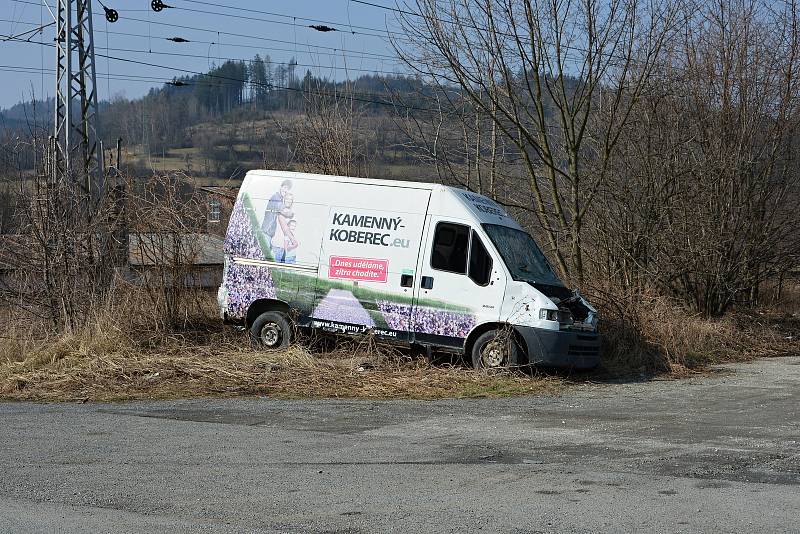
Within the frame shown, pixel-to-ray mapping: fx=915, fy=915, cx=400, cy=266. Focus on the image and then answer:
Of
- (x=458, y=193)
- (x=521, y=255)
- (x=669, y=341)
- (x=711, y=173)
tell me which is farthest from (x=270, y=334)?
(x=711, y=173)

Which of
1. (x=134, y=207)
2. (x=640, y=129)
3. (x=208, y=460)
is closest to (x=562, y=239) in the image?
(x=640, y=129)

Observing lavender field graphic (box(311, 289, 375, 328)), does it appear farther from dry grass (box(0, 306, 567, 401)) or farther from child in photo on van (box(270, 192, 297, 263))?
child in photo on van (box(270, 192, 297, 263))

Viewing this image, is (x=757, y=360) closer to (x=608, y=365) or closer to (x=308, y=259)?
(x=608, y=365)

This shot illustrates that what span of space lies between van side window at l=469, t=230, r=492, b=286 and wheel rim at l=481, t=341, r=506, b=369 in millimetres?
898

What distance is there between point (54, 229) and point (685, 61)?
14806 millimetres

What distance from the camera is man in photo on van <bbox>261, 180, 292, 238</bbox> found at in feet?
47.0

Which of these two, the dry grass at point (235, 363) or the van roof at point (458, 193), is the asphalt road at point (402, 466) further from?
the van roof at point (458, 193)

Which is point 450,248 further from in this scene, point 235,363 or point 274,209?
point 235,363

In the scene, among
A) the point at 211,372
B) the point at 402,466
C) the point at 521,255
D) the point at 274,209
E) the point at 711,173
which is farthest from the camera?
the point at 711,173

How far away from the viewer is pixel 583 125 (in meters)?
18.6

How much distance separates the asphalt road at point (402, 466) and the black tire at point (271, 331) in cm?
298

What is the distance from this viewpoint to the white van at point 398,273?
1311 centimetres

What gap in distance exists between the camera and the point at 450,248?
13.5m

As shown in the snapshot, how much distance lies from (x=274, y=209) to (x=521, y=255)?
3907 millimetres
